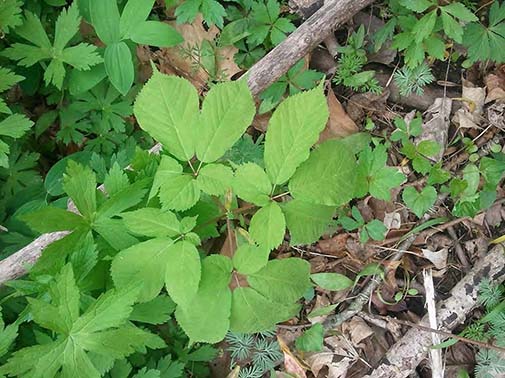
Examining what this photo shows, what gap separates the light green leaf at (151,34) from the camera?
2480 mm

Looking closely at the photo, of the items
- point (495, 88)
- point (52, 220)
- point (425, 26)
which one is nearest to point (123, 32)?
point (52, 220)

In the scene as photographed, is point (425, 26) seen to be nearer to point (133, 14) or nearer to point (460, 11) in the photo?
point (460, 11)

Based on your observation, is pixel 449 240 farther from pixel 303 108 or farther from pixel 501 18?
pixel 303 108

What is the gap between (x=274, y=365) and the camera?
8.64 ft

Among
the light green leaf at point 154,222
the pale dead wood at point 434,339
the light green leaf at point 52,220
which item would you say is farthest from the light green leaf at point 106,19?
the pale dead wood at point 434,339

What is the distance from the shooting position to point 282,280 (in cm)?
174

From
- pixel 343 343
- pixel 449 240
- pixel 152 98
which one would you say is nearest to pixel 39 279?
pixel 152 98

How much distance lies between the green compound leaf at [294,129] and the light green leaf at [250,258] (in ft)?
0.88

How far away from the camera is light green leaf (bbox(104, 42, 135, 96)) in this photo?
97.3 inches

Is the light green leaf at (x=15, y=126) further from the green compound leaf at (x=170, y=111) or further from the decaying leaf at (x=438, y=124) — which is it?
the decaying leaf at (x=438, y=124)

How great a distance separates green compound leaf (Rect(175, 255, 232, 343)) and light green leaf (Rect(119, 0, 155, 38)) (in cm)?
127

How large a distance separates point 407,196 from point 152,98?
1.48 meters

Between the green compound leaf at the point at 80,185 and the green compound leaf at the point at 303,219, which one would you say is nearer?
the green compound leaf at the point at 303,219

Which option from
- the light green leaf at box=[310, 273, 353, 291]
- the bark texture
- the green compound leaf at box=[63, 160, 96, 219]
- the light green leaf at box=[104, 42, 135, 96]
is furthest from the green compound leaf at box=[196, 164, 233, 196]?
the light green leaf at box=[310, 273, 353, 291]
